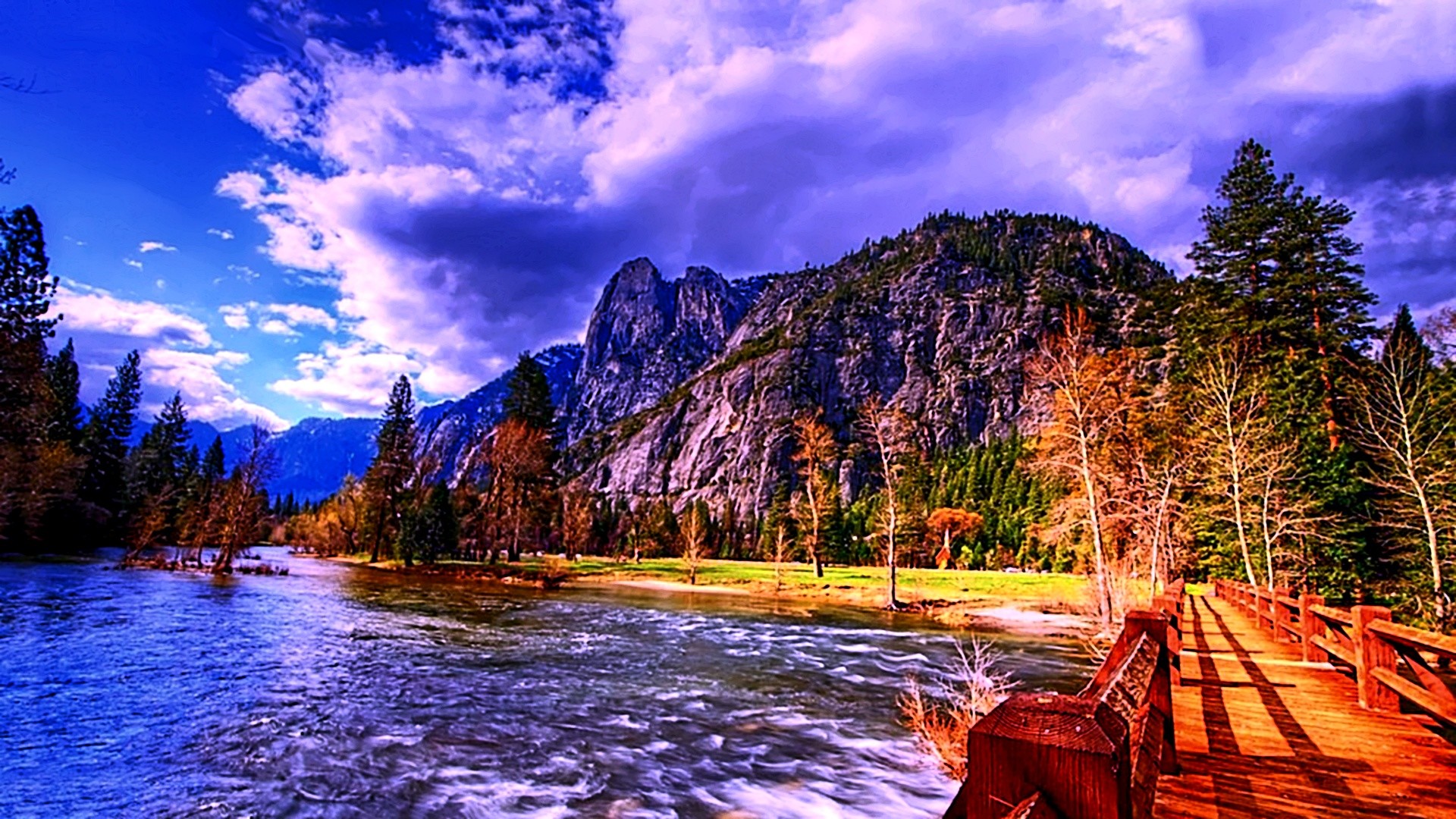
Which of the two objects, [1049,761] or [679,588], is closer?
[1049,761]

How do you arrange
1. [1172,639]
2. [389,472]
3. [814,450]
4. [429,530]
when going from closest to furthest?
[1172,639] < [814,450] < [429,530] < [389,472]

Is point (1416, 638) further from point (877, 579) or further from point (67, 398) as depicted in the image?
point (67, 398)

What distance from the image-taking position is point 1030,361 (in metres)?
26.0

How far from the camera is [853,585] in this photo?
44.8 m

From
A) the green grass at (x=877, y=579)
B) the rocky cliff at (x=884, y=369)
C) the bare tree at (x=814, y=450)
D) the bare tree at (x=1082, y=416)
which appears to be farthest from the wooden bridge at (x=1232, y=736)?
the rocky cliff at (x=884, y=369)

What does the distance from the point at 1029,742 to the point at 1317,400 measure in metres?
40.2

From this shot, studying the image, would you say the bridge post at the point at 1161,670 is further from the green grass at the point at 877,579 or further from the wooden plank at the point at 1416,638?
the green grass at the point at 877,579

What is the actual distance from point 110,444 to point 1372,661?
9995 cm

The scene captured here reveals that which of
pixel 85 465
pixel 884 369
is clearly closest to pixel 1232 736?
pixel 85 465

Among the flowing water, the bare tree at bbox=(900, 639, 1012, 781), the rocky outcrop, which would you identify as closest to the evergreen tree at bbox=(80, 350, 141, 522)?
the flowing water

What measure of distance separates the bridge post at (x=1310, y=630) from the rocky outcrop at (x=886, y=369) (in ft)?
445

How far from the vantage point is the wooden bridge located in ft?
4.97

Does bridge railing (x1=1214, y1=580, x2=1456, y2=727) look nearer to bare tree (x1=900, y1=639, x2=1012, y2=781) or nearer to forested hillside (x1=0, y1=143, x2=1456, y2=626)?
bare tree (x1=900, y1=639, x2=1012, y2=781)

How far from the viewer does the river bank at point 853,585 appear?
33000mm
